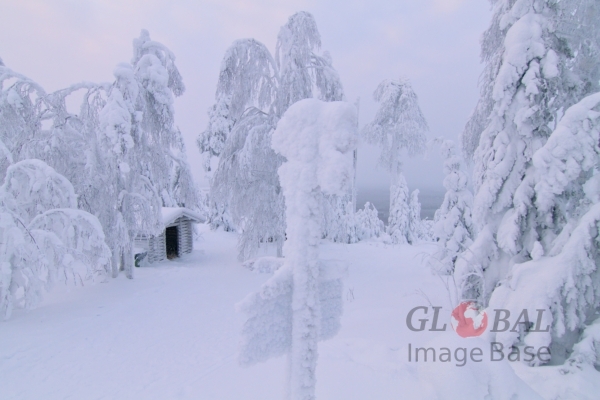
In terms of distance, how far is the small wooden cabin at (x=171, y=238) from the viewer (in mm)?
13844

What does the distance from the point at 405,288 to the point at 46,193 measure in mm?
10483

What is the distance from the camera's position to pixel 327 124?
2.33m

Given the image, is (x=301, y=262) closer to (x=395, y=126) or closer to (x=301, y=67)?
(x=301, y=67)

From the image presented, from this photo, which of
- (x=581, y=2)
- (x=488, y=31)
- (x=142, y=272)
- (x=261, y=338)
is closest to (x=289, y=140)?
(x=261, y=338)

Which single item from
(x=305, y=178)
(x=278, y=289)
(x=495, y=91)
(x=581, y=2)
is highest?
(x=581, y=2)

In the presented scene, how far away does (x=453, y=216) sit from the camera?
36.3 feet

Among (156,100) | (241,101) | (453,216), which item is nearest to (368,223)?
(453,216)

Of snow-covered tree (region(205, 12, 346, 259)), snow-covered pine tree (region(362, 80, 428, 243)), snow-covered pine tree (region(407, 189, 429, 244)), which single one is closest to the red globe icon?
snow-covered tree (region(205, 12, 346, 259))

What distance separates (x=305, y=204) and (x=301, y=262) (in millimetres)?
456

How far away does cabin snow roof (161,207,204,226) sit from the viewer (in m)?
14.0

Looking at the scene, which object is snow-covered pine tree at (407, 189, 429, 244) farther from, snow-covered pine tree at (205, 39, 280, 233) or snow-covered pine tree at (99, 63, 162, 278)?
snow-covered pine tree at (99, 63, 162, 278)

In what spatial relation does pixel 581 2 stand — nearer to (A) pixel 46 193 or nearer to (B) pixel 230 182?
(B) pixel 230 182

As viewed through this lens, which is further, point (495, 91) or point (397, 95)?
point (397, 95)

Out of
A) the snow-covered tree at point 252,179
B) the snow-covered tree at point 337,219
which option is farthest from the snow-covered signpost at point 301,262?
the snow-covered tree at point 252,179
